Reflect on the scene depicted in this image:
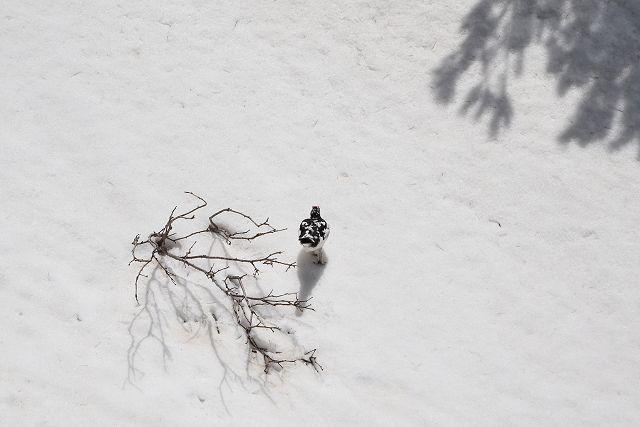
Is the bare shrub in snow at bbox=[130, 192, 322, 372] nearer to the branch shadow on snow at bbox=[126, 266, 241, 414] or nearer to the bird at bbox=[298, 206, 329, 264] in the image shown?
the branch shadow on snow at bbox=[126, 266, 241, 414]

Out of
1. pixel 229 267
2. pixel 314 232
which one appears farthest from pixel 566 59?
pixel 229 267

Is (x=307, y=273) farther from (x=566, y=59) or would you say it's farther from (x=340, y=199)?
(x=566, y=59)

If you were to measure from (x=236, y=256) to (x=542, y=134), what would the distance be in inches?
111

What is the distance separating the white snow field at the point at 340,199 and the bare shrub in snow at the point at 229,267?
0.29ft

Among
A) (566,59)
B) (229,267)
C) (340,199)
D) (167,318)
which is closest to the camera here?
(167,318)

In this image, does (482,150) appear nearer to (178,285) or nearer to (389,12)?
(389,12)

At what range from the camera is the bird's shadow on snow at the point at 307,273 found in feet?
16.4

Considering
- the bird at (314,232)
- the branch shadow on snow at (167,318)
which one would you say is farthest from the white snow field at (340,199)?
the bird at (314,232)

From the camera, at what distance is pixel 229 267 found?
16.6 feet

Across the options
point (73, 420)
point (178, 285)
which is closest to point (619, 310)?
point (178, 285)

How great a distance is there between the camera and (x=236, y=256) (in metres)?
5.15

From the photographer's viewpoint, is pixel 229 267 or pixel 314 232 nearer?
pixel 314 232

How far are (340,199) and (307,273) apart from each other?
2.38ft

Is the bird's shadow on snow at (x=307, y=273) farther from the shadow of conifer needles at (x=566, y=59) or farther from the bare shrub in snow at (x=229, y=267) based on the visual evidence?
the shadow of conifer needles at (x=566, y=59)
